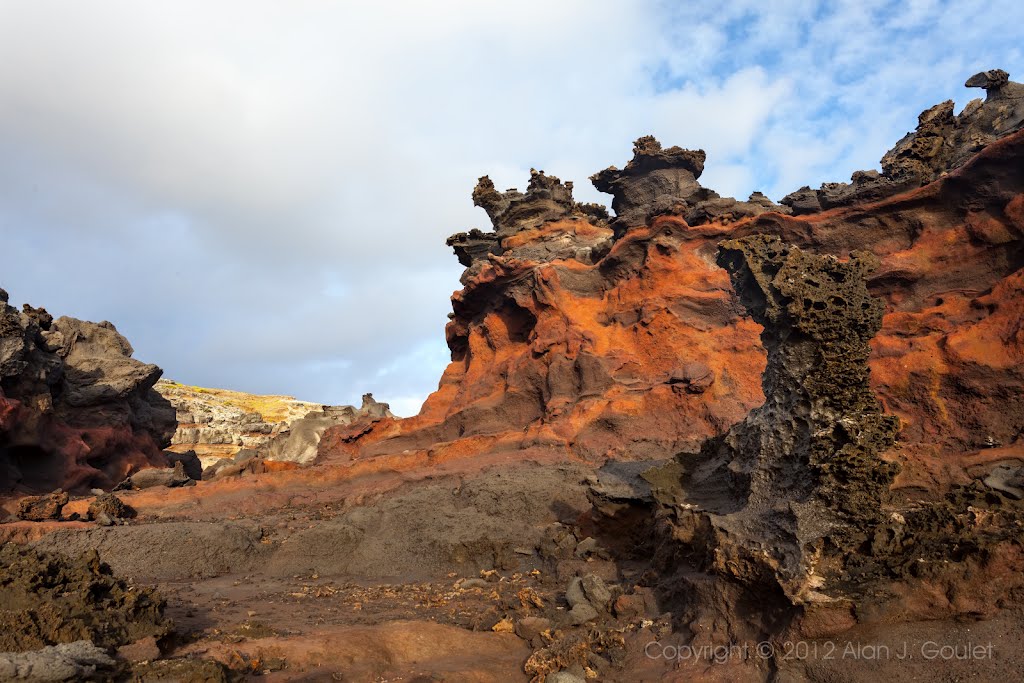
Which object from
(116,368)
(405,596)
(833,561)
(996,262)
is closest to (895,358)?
(996,262)

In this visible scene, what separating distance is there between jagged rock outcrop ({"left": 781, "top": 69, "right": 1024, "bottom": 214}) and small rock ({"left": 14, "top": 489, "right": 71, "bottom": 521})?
20.3m

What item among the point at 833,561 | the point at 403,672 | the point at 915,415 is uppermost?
the point at 915,415

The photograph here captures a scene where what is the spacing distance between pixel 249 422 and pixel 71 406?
18.1 metres

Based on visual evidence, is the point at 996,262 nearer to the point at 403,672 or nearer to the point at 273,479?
the point at 403,672

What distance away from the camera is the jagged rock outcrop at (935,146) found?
639 inches

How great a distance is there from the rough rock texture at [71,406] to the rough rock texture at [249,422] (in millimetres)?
3058

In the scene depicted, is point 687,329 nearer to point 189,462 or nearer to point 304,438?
point 304,438

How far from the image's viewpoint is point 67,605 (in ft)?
17.4

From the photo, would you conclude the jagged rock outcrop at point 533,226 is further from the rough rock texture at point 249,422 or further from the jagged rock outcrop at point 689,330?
the rough rock texture at point 249,422

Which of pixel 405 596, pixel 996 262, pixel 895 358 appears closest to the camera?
pixel 405 596

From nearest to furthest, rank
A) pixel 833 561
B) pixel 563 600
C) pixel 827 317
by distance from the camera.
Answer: pixel 833 561, pixel 827 317, pixel 563 600

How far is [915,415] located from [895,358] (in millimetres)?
1352

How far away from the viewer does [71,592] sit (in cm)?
563

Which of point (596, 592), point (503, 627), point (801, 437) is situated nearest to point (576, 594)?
point (596, 592)
